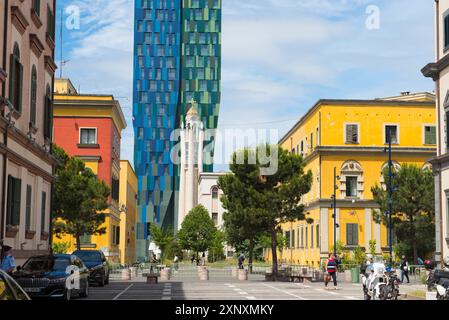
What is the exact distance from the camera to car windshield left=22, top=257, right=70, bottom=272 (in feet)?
74.4

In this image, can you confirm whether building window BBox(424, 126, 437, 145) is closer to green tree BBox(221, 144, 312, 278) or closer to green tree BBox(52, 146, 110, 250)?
green tree BBox(221, 144, 312, 278)

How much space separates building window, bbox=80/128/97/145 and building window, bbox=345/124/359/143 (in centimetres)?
2364

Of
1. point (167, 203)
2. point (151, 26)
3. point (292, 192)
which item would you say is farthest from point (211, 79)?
point (292, 192)

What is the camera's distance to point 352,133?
70125 mm

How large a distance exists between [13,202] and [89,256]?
11489 millimetres

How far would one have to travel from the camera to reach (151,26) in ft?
518

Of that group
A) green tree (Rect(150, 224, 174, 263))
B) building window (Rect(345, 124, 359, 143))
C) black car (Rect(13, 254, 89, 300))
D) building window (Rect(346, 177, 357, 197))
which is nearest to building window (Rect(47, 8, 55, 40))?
black car (Rect(13, 254, 89, 300))

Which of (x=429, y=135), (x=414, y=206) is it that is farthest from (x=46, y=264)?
(x=429, y=135)

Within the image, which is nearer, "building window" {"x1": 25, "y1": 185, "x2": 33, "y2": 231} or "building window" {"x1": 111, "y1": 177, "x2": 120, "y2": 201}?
"building window" {"x1": 25, "y1": 185, "x2": 33, "y2": 231}

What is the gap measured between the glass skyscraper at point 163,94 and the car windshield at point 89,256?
116080 millimetres

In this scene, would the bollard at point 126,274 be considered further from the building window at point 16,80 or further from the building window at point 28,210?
the building window at point 16,80

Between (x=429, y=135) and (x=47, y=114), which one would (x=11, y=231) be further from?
(x=429, y=135)

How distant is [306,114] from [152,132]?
8919 cm
